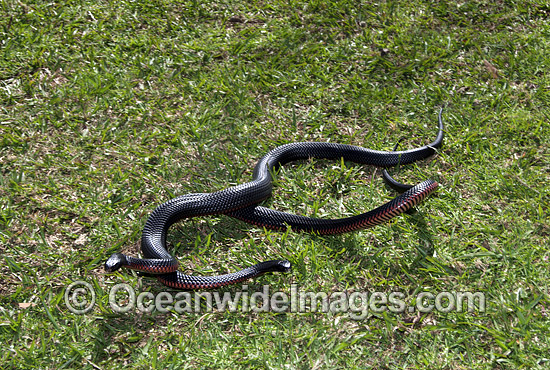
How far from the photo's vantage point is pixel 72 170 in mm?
5059

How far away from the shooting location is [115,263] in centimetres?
379

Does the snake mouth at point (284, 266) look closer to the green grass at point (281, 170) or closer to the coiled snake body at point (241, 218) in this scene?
the coiled snake body at point (241, 218)

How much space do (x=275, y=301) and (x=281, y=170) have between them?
149cm

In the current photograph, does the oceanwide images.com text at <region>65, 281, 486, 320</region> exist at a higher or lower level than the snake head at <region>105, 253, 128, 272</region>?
lower

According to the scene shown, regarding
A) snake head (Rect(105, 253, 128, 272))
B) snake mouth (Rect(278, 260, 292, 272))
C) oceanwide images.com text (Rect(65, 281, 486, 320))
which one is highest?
snake head (Rect(105, 253, 128, 272))

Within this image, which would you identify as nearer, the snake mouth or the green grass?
the green grass

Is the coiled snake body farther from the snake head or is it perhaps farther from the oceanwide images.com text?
the oceanwide images.com text

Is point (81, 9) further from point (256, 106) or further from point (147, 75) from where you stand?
point (256, 106)
